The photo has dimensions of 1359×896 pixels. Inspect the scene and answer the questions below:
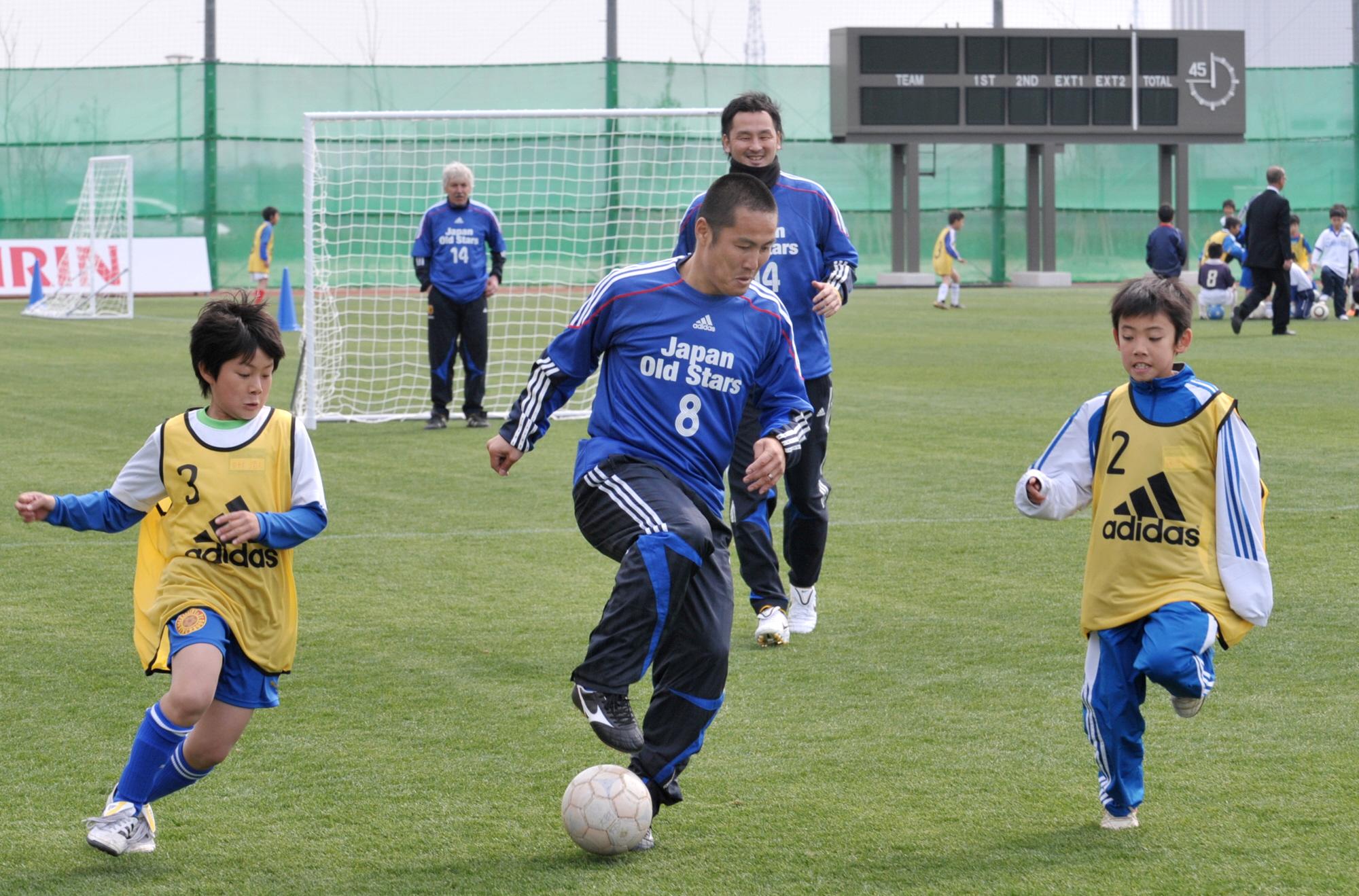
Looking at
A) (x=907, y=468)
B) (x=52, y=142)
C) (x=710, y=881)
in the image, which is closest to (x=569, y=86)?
(x=52, y=142)

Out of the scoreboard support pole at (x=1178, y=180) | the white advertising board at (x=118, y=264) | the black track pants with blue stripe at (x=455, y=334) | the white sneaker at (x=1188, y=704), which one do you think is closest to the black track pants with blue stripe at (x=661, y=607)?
the white sneaker at (x=1188, y=704)

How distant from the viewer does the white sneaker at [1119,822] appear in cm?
427

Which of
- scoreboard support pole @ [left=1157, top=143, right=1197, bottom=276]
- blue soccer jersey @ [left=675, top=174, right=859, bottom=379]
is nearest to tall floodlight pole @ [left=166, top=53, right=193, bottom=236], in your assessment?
scoreboard support pole @ [left=1157, top=143, right=1197, bottom=276]

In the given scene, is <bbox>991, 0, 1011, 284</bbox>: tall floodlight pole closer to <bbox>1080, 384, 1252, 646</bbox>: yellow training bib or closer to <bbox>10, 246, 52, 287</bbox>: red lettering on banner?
<bbox>10, 246, 52, 287</bbox>: red lettering on banner

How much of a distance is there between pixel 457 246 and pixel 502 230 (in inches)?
445

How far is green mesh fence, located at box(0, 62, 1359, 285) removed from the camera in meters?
36.9

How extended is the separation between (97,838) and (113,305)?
2740cm

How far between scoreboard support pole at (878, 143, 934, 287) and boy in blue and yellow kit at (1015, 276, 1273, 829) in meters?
30.5

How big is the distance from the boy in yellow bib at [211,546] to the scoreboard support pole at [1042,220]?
33377 millimetres

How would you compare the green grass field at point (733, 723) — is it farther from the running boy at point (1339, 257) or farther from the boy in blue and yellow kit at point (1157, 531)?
the running boy at point (1339, 257)

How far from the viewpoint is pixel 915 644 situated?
6359mm

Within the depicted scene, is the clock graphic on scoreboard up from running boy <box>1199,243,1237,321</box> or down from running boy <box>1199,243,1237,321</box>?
up

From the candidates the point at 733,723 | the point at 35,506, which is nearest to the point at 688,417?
the point at 733,723

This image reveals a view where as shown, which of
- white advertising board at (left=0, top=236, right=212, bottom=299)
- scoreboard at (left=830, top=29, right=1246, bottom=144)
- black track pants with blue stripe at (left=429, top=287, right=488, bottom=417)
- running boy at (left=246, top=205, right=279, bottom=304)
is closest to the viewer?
black track pants with blue stripe at (left=429, top=287, right=488, bottom=417)
